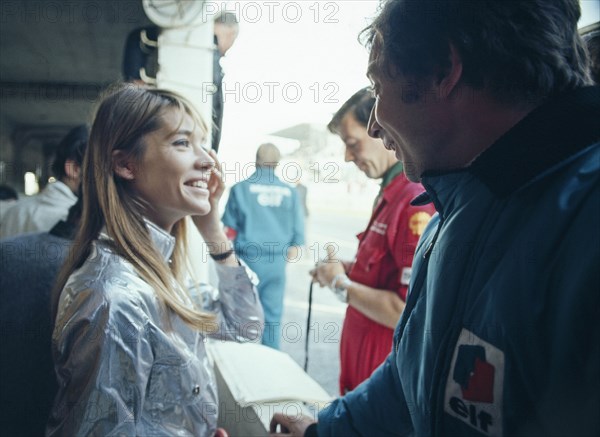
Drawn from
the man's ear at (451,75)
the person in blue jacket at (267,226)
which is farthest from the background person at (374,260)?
the person in blue jacket at (267,226)

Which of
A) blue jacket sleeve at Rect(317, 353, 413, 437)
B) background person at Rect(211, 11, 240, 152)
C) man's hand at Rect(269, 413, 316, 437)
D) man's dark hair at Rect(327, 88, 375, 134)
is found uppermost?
background person at Rect(211, 11, 240, 152)

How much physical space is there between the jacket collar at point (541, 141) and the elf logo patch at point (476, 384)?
23cm

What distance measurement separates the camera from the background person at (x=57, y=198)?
88.4 inches

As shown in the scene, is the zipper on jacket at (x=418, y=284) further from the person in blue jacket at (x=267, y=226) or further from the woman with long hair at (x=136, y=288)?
the person in blue jacket at (x=267, y=226)

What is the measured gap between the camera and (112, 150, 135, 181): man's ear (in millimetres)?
1295

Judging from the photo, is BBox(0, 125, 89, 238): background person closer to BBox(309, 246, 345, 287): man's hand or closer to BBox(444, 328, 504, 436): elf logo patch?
BBox(309, 246, 345, 287): man's hand

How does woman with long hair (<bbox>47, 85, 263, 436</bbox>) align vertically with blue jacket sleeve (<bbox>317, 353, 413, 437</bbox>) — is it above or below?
above

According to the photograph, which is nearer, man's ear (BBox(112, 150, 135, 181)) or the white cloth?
man's ear (BBox(112, 150, 135, 181))

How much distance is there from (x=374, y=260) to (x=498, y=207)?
106cm

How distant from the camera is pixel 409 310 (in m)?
0.92

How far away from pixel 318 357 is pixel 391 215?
2884 mm

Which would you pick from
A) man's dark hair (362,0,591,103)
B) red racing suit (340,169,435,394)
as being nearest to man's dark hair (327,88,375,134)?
red racing suit (340,169,435,394)

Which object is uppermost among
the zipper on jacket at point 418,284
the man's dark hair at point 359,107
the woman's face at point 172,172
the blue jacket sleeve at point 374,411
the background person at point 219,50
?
the background person at point 219,50

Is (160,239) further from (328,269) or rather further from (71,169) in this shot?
(71,169)
